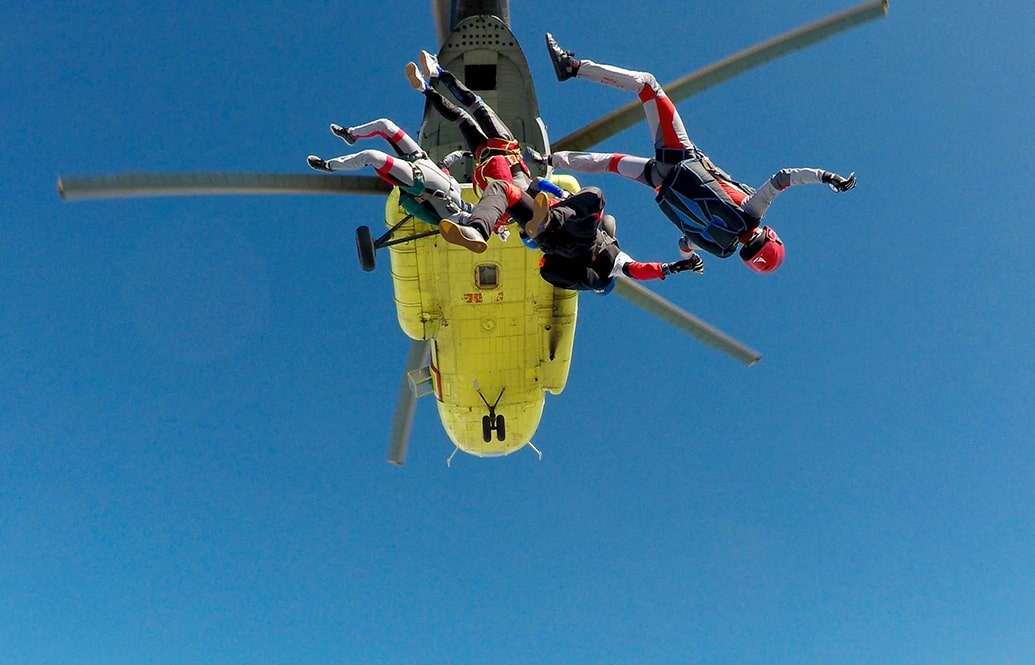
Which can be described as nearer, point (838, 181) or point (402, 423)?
point (838, 181)

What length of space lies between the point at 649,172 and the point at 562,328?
3.37m

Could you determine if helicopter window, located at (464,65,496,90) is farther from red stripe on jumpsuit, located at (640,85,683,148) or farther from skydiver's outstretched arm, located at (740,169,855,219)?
skydiver's outstretched arm, located at (740,169,855,219)

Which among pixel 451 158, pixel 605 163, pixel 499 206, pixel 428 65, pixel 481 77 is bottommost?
pixel 499 206

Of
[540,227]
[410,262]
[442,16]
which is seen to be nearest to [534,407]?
[410,262]

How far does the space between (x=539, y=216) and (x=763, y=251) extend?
255 centimetres

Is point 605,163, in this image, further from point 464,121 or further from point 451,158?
point 451,158

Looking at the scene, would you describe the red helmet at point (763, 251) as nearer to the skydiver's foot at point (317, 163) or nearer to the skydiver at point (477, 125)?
the skydiver at point (477, 125)

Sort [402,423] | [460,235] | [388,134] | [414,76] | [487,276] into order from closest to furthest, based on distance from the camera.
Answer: [460,235] < [414,76] < [388,134] < [487,276] < [402,423]

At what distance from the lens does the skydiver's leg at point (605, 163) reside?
7.55 meters

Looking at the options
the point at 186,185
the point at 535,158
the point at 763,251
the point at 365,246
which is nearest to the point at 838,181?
the point at 763,251

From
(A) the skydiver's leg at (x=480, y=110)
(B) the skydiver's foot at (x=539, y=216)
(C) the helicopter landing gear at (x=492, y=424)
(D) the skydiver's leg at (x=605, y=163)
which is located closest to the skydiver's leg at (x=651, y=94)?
(D) the skydiver's leg at (x=605, y=163)

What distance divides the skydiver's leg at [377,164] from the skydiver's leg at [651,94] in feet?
7.33

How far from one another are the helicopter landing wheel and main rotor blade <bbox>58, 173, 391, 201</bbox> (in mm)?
776

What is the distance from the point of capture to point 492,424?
10.8m
